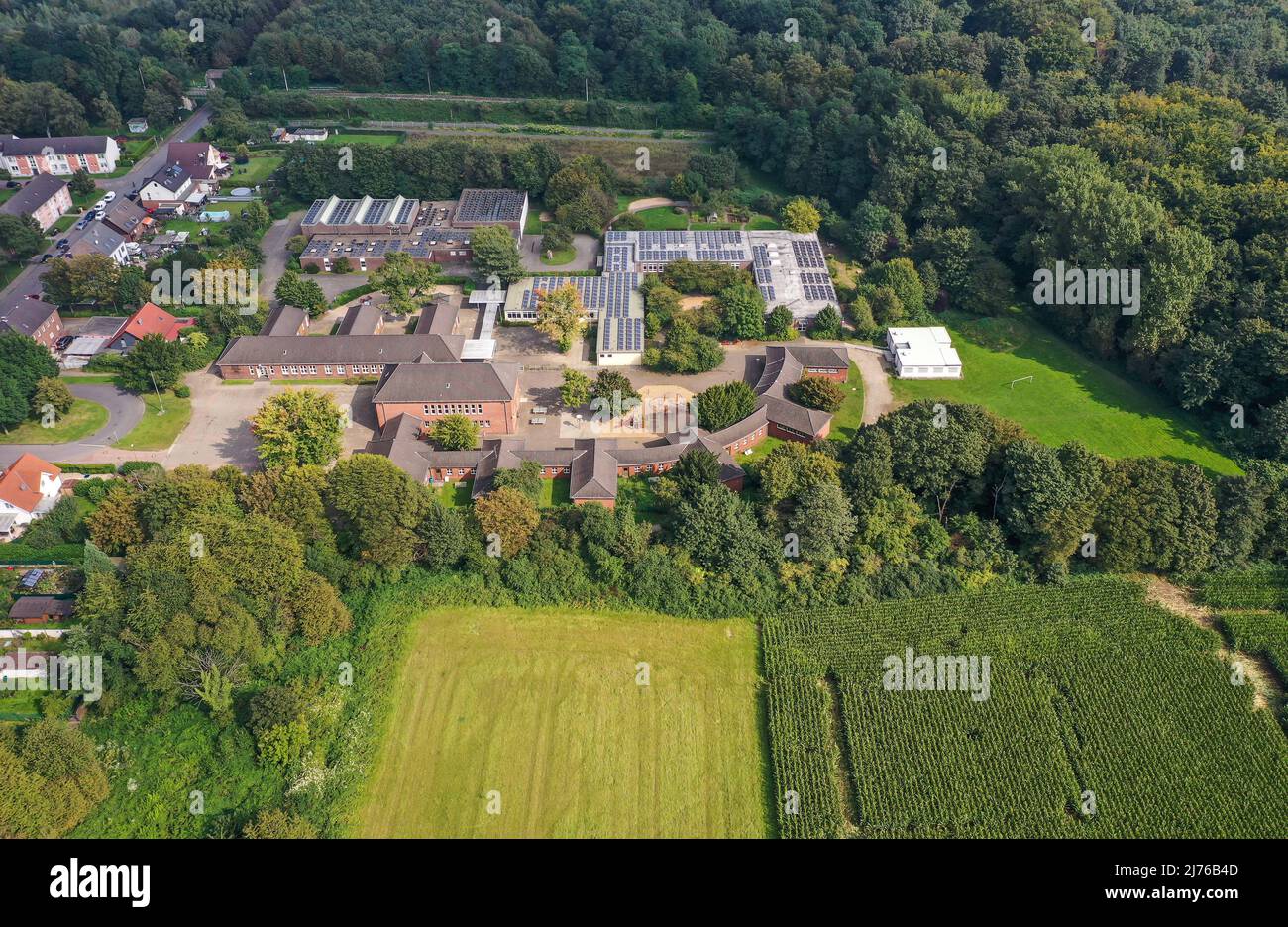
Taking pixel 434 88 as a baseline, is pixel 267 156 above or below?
below

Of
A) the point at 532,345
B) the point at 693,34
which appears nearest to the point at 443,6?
the point at 693,34

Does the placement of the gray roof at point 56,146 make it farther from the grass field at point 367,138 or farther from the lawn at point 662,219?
the lawn at point 662,219

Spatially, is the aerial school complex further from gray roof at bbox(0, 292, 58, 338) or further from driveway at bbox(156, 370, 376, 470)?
gray roof at bbox(0, 292, 58, 338)

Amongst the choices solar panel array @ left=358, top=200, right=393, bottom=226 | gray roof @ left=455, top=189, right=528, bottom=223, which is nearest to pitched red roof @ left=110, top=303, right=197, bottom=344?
solar panel array @ left=358, top=200, right=393, bottom=226

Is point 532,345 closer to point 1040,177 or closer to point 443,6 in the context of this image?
point 1040,177

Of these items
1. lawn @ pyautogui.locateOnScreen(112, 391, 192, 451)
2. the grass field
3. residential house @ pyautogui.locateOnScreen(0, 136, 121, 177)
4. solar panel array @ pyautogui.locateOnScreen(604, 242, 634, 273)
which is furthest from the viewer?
the grass field

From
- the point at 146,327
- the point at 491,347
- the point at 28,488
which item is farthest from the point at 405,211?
the point at 28,488
